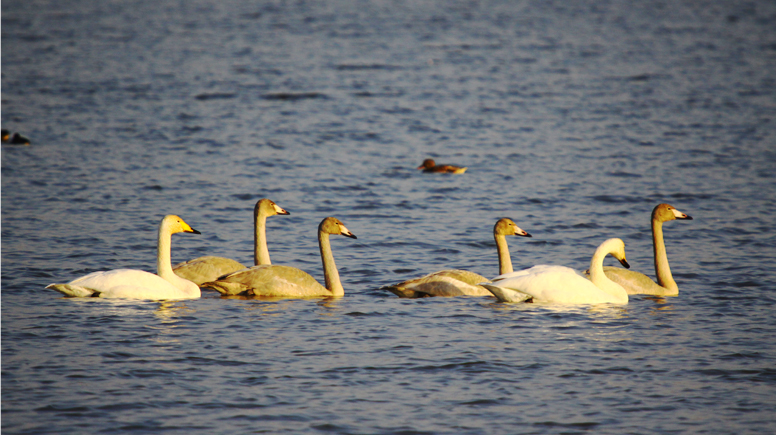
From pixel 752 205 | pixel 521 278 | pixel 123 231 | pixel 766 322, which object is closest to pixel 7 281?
pixel 123 231

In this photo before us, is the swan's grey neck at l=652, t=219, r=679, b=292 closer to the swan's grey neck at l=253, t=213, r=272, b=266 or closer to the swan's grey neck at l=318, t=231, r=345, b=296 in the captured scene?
the swan's grey neck at l=318, t=231, r=345, b=296

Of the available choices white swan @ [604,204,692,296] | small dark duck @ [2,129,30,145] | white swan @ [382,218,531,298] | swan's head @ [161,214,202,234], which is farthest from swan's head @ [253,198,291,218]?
small dark duck @ [2,129,30,145]

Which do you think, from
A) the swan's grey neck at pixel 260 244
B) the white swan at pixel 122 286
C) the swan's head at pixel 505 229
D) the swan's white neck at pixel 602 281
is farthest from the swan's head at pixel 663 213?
the white swan at pixel 122 286

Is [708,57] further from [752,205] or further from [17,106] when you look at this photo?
[17,106]

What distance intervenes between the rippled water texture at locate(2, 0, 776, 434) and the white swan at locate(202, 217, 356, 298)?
276mm

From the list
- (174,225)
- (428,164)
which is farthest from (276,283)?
(428,164)

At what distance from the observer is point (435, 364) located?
900 centimetres

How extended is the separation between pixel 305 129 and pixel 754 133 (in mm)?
12065

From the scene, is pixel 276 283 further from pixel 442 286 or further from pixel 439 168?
pixel 439 168

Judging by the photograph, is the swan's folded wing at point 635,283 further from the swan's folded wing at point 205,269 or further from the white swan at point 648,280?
the swan's folded wing at point 205,269

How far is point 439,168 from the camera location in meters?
20.8

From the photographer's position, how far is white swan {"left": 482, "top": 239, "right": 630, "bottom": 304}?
1106 centimetres

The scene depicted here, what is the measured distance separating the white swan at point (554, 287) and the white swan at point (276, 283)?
201cm

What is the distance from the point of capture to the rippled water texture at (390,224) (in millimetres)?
8133
